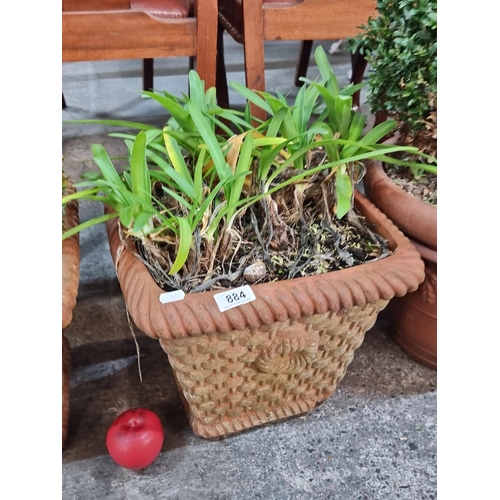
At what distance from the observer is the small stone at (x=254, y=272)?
36.2 inches

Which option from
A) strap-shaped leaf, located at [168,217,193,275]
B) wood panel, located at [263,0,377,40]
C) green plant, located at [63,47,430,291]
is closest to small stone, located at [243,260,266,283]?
green plant, located at [63,47,430,291]

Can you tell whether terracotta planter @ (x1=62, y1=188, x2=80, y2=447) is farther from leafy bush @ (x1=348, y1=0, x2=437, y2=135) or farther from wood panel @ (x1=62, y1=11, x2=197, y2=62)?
leafy bush @ (x1=348, y1=0, x2=437, y2=135)

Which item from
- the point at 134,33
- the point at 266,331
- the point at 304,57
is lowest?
the point at 266,331

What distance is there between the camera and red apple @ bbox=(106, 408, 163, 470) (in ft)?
3.12

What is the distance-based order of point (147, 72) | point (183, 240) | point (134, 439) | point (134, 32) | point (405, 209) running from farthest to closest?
point (147, 72), point (134, 32), point (405, 209), point (134, 439), point (183, 240)

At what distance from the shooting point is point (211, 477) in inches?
40.6

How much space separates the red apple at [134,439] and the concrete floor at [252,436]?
77mm

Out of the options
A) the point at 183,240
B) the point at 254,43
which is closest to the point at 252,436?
the point at 183,240

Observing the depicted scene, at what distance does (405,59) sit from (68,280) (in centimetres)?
79

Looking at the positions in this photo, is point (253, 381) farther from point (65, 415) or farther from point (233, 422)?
point (65, 415)

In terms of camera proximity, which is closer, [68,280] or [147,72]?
[68,280]

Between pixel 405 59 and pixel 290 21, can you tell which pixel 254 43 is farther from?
pixel 405 59

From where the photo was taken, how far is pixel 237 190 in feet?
3.00

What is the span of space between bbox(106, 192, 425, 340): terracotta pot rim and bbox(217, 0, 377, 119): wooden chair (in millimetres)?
696
